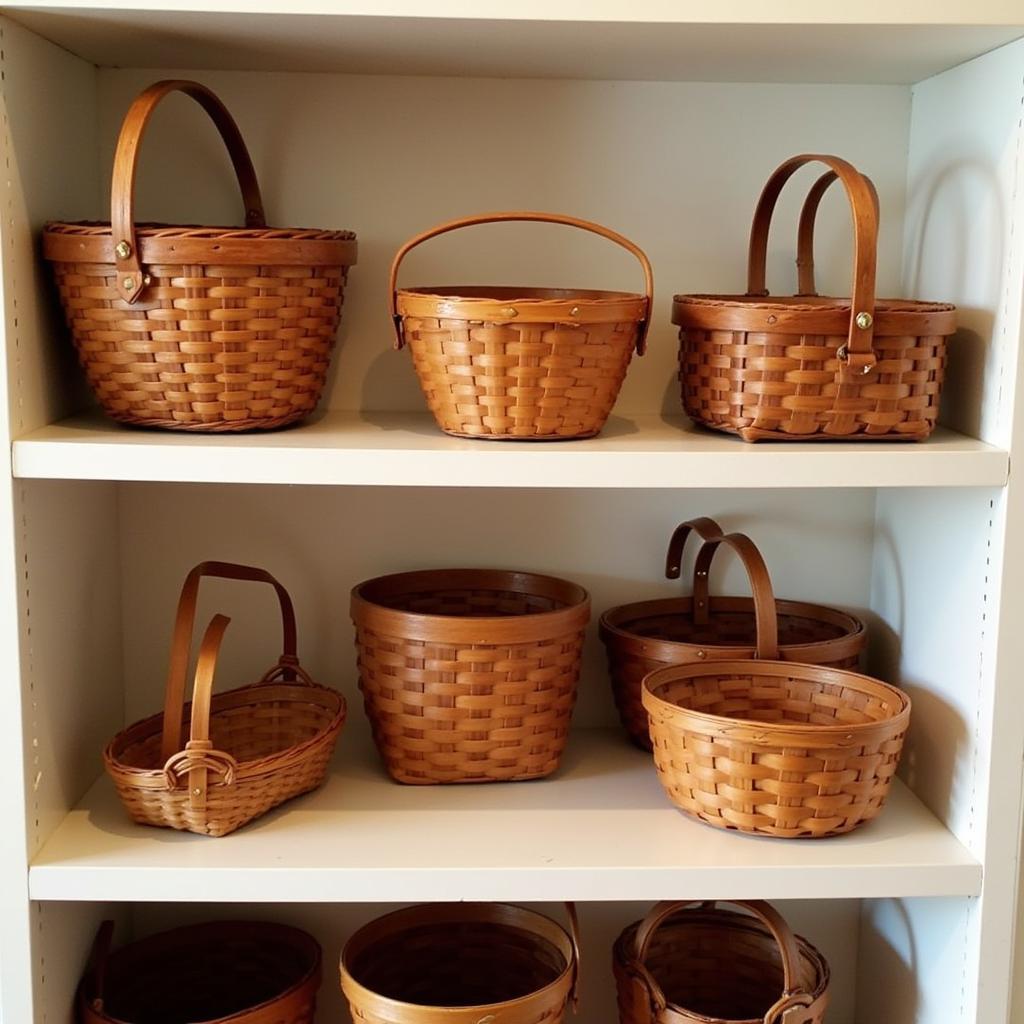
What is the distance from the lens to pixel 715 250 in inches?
61.3

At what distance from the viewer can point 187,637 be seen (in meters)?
1.36

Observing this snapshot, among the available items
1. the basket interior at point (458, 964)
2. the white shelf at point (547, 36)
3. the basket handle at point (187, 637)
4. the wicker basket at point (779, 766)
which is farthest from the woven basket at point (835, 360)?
the basket interior at point (458, 964)

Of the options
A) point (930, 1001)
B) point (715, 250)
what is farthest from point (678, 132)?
point (930, 1001)

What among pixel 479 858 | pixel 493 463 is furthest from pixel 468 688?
pixel 493 463

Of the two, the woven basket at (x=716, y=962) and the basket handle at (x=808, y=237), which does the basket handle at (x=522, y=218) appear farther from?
the woven basket at (x=716, y=962)

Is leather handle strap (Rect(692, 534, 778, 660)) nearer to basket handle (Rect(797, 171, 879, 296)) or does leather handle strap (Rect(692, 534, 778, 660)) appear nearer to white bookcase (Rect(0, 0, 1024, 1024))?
white bookcase (Rect(0, 0, 1024, 1024))

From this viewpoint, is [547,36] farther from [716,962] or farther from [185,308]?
[716,962]

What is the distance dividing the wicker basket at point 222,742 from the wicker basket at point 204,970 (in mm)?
254

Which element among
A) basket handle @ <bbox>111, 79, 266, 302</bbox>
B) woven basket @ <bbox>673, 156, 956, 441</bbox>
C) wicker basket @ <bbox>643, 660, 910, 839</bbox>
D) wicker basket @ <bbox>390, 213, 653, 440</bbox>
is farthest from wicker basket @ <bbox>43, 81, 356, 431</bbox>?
wicker basket @ <bbox>643, 660, 910, 839</bbox>

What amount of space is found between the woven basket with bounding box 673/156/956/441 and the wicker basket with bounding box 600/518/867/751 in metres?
0.21

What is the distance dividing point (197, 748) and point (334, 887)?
0.19m

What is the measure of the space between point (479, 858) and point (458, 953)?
0.34m

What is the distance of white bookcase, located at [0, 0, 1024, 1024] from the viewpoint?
123 centimetres

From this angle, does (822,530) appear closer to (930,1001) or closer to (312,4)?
(930,1001)
